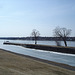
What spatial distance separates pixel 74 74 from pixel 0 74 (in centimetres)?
784

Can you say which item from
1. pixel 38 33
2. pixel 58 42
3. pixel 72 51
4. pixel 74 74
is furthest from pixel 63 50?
pixel 38 33

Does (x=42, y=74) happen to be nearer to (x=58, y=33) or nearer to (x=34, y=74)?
(x=34, y=74)

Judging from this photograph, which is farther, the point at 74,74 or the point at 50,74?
the point at 74,74

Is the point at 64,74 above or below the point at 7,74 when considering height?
below

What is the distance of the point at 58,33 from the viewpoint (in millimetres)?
64125

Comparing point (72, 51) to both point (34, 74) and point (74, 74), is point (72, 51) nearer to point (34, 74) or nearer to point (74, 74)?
point (74, 74)

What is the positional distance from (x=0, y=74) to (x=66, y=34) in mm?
57619

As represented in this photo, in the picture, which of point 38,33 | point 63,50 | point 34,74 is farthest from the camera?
point 38,33

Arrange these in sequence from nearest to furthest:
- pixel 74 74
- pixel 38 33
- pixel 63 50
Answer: pixel 74 74, pixel 63 50, pixel 38 33

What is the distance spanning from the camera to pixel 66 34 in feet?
211

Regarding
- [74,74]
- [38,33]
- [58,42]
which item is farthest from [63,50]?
[38,33]

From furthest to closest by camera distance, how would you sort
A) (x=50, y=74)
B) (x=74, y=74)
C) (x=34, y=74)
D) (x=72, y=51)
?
(x=72, y=51) < (x=74, y=74) < (x=50, y=74) < (x=34, y=74)

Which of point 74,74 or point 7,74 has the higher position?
point 7,74

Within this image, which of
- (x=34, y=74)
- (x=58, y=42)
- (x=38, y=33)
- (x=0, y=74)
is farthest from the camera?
(x=38, y=33)
